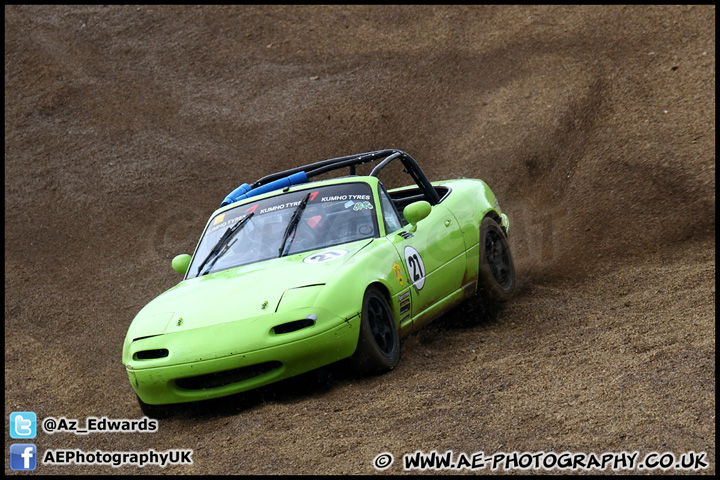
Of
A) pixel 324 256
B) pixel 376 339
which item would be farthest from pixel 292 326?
pixel 324 256

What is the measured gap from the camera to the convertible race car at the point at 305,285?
5.58 meters

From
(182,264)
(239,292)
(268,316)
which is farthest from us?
(182,264)

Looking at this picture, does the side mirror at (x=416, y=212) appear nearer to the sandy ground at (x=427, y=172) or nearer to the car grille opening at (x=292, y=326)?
the sandy ground at (x=427, y=172)

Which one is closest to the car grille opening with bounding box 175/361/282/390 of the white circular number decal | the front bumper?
the front bumper

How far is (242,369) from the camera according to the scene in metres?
5.64

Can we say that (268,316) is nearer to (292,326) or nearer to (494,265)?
(292,326)

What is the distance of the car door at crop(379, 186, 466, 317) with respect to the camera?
6.78 meters

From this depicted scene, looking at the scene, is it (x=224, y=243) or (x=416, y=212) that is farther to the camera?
(x=224, y=243)

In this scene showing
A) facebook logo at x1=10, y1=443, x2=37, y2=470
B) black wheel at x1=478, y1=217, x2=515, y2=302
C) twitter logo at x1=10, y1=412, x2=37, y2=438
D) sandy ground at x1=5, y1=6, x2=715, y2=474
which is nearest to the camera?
sandy ground at x1=5, y1=6, x2=715, y2=474

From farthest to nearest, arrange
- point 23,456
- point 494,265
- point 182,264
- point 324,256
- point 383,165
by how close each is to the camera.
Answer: point 494,265 → point 383,165 → point 182,264 → point 324,256 → point 23,456

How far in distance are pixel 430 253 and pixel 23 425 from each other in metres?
3.44

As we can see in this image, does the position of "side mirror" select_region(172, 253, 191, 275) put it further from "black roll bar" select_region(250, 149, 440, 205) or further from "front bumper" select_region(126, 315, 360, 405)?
"front bumper" select_region(126, 315, 360, 405)

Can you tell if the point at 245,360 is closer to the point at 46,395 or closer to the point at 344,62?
the point at 46,395

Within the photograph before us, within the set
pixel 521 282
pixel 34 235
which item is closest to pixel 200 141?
pixel 34 235
